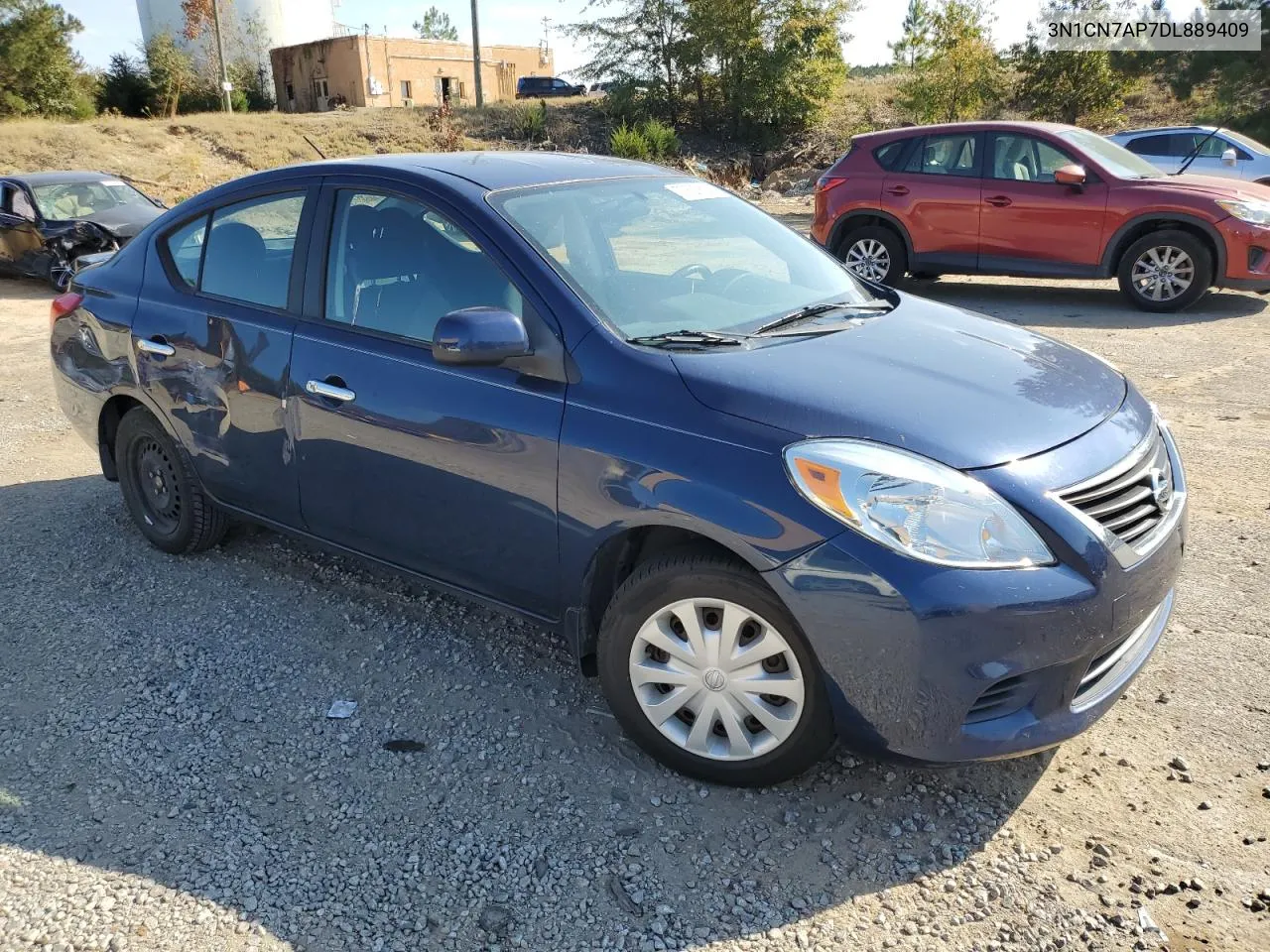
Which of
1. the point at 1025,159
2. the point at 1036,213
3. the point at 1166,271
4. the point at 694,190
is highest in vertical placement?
the point at 694,190

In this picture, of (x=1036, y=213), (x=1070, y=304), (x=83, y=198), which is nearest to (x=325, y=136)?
(x=83, y=198)

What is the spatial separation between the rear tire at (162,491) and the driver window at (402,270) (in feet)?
4.26

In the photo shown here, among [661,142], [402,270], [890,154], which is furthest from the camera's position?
[661,142]

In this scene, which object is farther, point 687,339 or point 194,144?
point 194,144

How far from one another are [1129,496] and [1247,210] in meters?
7.66

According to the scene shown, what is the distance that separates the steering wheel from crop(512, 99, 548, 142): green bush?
30557mm

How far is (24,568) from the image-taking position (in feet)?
15.0

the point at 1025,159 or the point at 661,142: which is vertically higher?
the point at 1025,159

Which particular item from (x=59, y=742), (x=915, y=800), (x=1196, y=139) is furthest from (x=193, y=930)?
(x=1196, y=139)

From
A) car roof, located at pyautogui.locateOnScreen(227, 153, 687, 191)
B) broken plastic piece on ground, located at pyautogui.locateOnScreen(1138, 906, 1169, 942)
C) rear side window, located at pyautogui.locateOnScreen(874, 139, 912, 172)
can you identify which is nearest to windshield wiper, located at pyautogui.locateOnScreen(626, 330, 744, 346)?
car roof, located at pyautogui.locateOnScreen(227, 153, 687, 191)

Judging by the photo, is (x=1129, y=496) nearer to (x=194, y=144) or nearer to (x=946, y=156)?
(x=946, y=156)

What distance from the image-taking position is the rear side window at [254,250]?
12.6ft

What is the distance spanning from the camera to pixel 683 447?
2.74m

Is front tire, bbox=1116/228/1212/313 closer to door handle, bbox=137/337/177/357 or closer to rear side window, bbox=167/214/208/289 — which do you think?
rear side window, bbox=167/214/208/289
